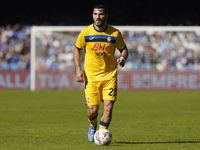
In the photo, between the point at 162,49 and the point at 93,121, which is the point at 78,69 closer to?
the point at 93,121

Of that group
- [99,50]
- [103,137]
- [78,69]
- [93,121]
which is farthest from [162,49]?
[103,137]

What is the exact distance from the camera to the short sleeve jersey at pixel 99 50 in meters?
6.48

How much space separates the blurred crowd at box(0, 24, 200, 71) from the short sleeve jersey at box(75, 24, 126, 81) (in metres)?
14.7

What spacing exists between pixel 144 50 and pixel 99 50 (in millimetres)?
15662

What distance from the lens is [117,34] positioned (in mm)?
6570

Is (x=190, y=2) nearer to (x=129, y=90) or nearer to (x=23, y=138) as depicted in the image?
(x=129, y=90)

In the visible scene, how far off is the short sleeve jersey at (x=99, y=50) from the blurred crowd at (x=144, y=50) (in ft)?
48.3

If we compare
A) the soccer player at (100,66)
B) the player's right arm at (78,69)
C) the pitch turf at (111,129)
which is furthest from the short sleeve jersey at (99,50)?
the pitch turf at (111,129)

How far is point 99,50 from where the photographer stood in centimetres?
650

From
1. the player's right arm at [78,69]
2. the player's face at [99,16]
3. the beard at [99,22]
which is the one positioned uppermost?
the player's face at [99,16]

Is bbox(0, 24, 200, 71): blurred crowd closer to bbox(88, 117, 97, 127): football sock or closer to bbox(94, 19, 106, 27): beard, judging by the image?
bbox(88, 117, 97, 127): football sock

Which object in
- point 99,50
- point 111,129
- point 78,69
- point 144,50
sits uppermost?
point 99,50

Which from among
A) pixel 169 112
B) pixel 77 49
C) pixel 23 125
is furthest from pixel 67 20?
pixel 77 49

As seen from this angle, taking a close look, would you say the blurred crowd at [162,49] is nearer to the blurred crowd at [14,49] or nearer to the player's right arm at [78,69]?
the blurred crowd at [14,49]
